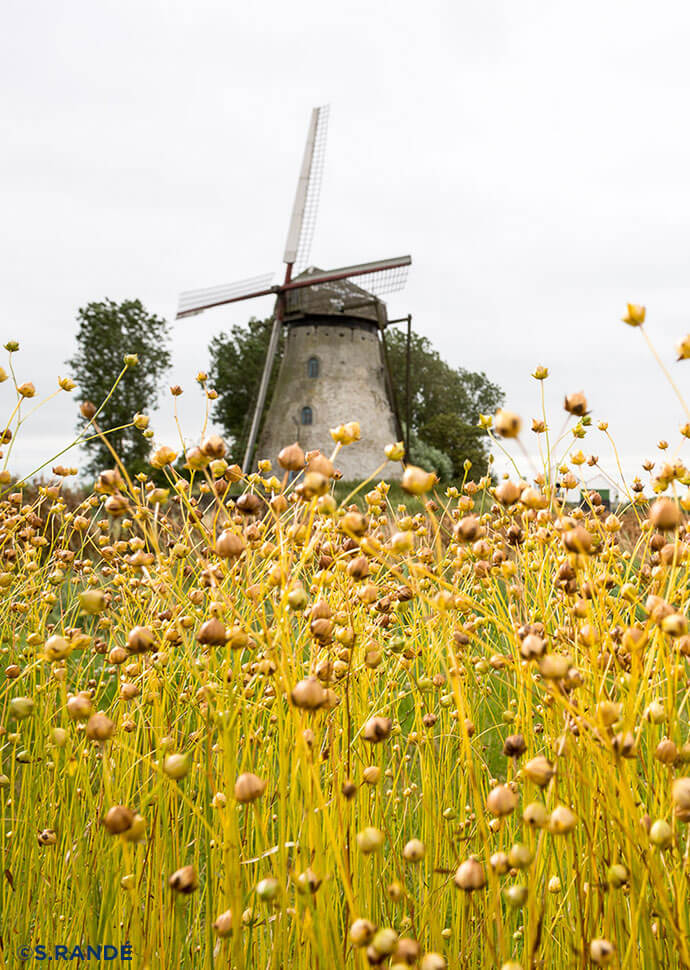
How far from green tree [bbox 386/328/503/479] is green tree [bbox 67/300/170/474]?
964cm

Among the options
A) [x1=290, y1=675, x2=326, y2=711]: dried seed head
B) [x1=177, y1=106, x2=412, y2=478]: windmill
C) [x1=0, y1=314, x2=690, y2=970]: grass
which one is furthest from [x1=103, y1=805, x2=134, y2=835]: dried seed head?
[x1=177, y1=106, x2=412, y2=478]: windmill

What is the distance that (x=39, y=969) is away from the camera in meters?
1.82

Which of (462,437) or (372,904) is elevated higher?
(462,437)

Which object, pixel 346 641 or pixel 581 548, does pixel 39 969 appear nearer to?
pixel 346 641

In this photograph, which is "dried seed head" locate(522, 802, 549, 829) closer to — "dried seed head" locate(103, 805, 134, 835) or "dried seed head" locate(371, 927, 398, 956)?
"dried seed head" locate(371, 927, 398, 956)

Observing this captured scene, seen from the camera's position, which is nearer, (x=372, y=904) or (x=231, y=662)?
(x=231, y=662)

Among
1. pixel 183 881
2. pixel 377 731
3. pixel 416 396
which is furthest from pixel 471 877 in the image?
pixel 416 396

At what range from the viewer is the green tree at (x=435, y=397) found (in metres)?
28.0

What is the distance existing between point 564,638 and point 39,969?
1545 millimetres

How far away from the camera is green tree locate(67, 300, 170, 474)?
25656mm

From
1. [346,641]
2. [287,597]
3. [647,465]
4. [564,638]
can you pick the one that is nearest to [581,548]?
[287,597]

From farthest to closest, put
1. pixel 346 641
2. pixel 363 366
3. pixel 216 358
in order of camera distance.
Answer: pixel 216 358 < pixel 363 366 < pixel 346 641

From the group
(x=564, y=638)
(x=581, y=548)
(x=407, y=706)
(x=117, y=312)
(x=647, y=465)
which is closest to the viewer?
(x=581, y=548)

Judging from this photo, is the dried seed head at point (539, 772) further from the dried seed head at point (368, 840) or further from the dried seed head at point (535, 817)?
the dried seed head at point (368, 840)
